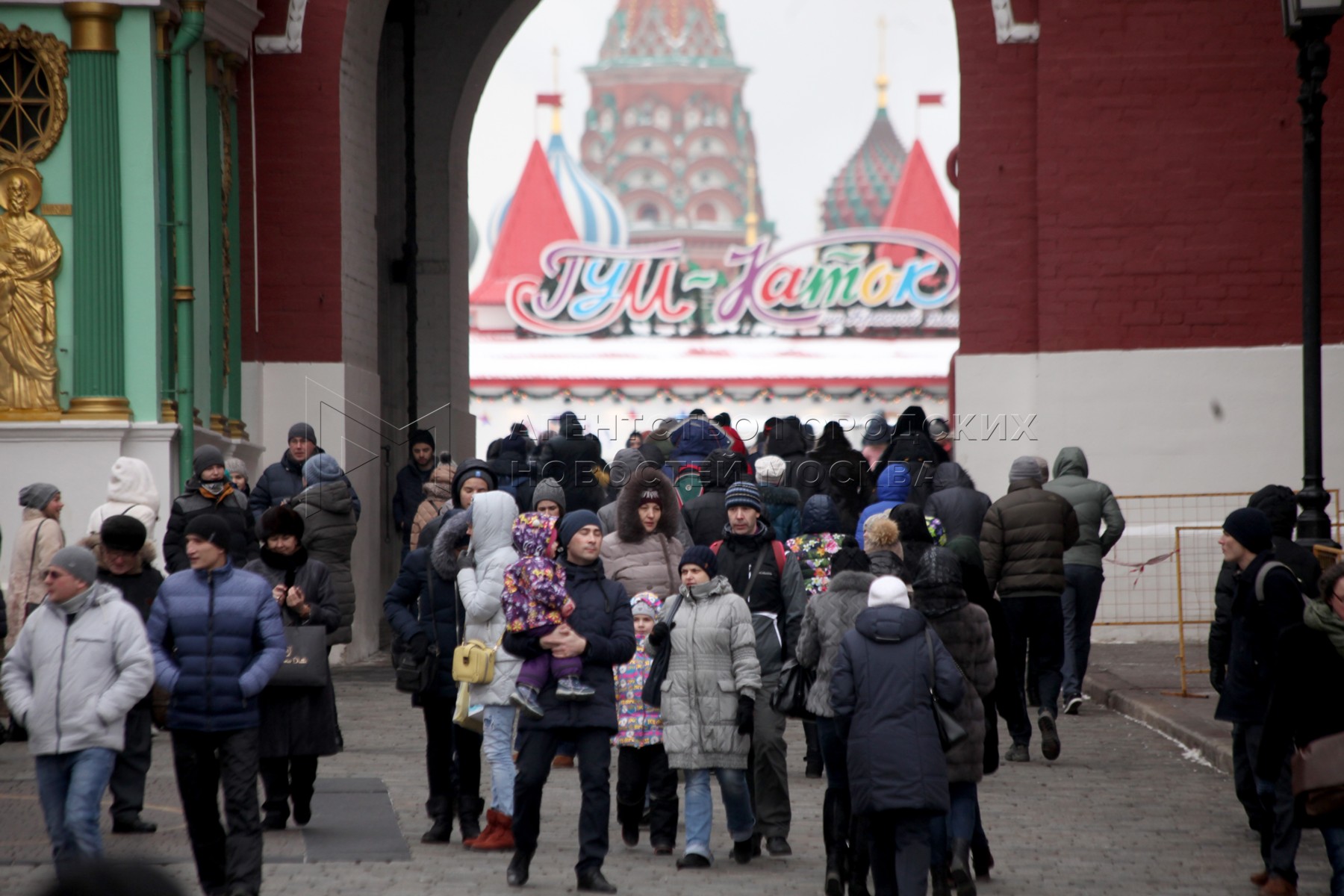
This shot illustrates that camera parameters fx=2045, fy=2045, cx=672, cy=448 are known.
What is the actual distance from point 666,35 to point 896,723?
134654 mm

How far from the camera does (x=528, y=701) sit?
849 centimetres

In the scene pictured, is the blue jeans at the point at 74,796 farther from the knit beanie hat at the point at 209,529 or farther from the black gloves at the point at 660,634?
the black gloves at the point at 660,634

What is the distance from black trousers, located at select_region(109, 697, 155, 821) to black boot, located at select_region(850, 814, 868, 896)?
3.47 meters

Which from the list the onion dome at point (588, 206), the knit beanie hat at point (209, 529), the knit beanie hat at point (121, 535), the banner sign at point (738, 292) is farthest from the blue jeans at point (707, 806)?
the onion dome at point (588, 206)

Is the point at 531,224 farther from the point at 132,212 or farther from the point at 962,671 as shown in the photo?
the point at 962,671

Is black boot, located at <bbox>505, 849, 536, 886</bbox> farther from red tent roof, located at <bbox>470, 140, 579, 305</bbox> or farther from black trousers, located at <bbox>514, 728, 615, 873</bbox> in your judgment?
red tent roof, located at <bbox>470, 140, 579, 305</bbox>

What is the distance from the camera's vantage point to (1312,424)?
12148 millimetres

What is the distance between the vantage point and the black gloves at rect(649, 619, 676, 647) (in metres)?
8.95

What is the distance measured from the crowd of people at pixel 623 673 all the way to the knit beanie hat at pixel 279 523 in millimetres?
14

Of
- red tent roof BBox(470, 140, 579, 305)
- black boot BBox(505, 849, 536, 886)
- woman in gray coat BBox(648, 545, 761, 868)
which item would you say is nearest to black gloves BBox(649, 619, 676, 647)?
woman in gray coat BBox(648, 545, 761, 868)

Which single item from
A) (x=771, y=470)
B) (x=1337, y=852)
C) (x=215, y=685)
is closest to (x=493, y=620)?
(x=215, y=685)

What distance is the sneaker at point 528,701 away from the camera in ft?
27.8

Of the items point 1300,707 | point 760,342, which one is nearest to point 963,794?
point 1300,707

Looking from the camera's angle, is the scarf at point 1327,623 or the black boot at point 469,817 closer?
the scarf at point 1327,623
